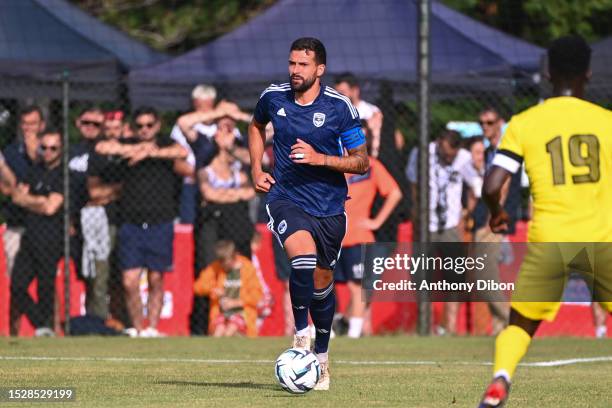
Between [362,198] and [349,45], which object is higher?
[349,45]

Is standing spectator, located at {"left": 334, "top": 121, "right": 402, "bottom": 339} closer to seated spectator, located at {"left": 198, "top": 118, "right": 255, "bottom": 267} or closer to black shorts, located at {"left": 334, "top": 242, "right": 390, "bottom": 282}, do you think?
black shorts, located at {"left": 334, "top": 242, "right": 390, "bottom": 282}

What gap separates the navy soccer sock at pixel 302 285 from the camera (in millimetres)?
9375

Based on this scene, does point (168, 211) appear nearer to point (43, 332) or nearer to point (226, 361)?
point (43, 332)

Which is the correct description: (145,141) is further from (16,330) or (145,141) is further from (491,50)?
(491,50)

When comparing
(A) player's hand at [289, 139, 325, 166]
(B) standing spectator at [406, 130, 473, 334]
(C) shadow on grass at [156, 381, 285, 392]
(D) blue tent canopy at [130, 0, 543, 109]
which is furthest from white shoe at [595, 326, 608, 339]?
(A) player's hand at [289, 139, 325, 166]

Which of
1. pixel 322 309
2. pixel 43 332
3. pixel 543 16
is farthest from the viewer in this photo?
pixel 543 16

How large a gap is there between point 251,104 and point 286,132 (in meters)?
7.62

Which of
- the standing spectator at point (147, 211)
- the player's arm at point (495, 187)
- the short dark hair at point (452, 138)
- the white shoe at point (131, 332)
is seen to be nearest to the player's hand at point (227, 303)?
the standing spectator at point (147, 211)

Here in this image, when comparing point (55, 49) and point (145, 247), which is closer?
point (145, 247)

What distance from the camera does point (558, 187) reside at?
7328 mm

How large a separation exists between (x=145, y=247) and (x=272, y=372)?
4.85 meters

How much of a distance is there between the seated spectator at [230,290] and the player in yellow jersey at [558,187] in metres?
8.40

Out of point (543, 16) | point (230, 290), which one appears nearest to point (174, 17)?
point (543, 16)

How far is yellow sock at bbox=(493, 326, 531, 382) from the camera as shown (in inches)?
285
